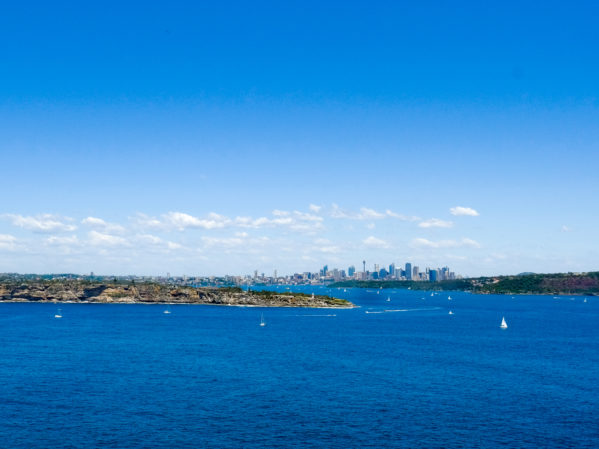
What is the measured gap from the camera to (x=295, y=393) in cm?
8569

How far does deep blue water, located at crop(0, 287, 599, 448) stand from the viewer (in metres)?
64.7

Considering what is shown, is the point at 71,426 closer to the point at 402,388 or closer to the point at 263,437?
the point at 263,437

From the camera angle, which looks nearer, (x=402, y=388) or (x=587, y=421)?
(x=587, y=421)

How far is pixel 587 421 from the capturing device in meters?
71.3

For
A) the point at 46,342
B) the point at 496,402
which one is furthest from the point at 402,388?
the point at 46,342

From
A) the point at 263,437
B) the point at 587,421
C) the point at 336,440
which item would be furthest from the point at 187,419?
the point at 587,421

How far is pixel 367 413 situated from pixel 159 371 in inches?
1870

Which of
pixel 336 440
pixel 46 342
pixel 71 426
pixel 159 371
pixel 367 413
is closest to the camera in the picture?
pixel 336 440

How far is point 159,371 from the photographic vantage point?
339ft

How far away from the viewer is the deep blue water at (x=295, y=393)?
212 feet

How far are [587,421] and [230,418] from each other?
4882cm

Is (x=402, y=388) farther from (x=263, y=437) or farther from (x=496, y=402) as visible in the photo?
(x=263, y=437)

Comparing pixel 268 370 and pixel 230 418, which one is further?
pixel 268 370

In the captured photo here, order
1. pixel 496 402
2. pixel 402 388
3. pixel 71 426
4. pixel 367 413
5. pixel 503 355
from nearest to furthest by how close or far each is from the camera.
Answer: pixel 71 426 → pixel 367 413 → pixel 496 402 → pixel 402 388 → pixel 503 355
